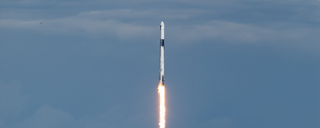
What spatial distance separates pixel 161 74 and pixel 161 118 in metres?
15.6

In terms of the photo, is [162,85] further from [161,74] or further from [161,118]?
[161,118]

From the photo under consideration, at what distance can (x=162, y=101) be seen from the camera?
120500mm

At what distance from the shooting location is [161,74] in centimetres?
11306

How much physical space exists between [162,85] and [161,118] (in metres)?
13.0

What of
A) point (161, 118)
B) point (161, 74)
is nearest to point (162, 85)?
point (161, 74)

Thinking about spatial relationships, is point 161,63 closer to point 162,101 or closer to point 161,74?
point 161,74

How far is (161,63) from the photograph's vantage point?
112m

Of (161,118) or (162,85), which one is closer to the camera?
(162,85)

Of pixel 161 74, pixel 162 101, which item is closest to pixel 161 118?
pixel 162 101

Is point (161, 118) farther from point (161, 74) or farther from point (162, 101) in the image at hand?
point (161, 74)

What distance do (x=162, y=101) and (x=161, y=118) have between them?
20.8ft

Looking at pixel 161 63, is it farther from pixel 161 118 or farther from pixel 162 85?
pixel 161 118

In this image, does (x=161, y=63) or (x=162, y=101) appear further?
(x=162, y=101)

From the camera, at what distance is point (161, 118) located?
126 metres
